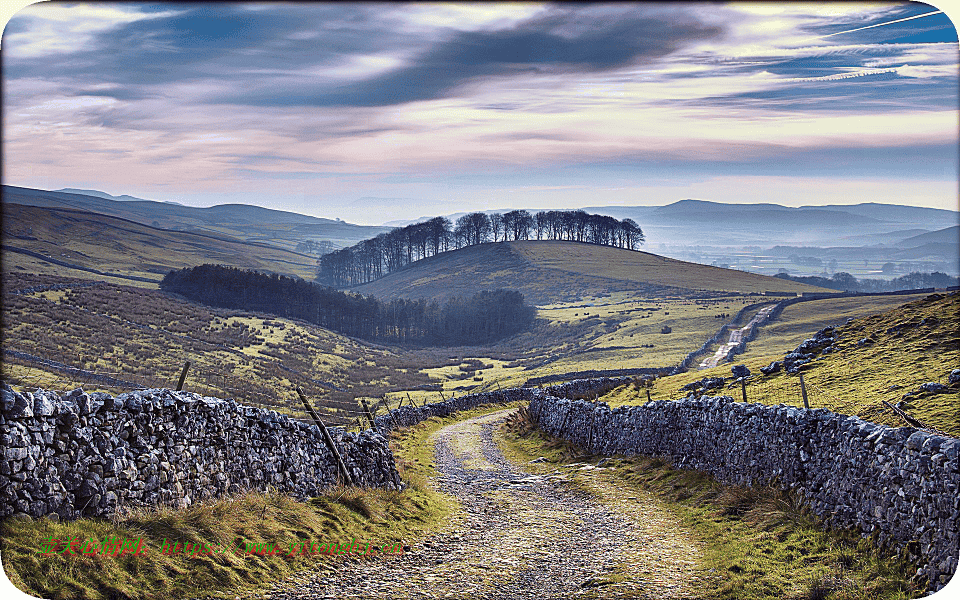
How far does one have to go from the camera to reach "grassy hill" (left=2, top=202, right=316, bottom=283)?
104 meters

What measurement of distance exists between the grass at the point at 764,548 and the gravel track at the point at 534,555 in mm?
383

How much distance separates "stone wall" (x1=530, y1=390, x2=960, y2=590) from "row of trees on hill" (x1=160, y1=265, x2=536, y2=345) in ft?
295

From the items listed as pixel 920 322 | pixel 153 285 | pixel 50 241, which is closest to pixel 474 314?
pixel 153 285

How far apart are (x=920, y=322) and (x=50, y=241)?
466 feet

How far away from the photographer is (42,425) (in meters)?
6.61

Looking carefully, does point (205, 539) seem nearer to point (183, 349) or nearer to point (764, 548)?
point (764, 548)

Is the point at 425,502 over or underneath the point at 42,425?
underneath

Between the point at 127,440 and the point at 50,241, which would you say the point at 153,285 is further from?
the point at 127,440

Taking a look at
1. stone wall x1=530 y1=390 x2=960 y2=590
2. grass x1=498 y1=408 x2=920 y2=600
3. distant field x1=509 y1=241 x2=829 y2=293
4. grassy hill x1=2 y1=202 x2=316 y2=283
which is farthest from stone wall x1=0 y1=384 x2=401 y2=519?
distant field x1=509 y1=241 x2=829 y2=293

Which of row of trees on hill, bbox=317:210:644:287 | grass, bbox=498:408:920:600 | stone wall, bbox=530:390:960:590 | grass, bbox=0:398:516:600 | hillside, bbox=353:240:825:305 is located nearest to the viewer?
grass, bbox=0:398:516:600

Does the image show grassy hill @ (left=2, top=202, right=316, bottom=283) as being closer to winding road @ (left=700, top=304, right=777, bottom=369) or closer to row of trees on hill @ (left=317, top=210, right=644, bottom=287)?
row of trees on hill @ (left=317, top=210, right=644, bottom=287)

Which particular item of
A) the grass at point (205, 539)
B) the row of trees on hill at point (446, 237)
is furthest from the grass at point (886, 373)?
the row of trees on hill at point (446, 237)

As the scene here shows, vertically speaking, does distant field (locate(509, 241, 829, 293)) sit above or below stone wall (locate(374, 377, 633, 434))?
above

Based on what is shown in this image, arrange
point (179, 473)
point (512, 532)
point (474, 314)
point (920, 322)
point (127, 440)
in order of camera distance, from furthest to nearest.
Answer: point (474, 314)
point (920, 322)
point (512, 532)
point (179, 473)
point (127, 440)
